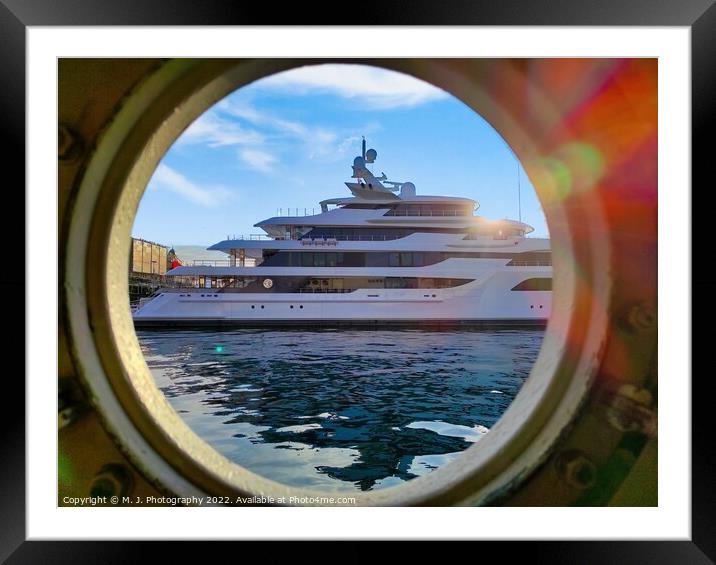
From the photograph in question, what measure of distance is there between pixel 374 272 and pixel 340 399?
483 inches

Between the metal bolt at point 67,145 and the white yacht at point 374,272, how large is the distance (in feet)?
55.6

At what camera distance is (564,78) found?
52.7 inches

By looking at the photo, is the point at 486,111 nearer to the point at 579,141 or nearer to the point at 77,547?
the point at 579,141

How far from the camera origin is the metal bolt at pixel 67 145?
128cm

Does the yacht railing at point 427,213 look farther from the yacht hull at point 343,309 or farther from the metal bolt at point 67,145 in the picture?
the metal bolt at point 67,145

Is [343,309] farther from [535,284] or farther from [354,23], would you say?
[354,23]

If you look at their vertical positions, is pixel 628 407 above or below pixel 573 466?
above

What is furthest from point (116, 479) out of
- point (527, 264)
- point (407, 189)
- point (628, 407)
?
point (407, 189)

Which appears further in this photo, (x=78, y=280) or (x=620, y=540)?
(x=620, y=540)

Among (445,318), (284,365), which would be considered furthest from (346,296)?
(284,365)

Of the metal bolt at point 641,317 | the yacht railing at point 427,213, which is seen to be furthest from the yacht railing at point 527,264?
the metal bolt at point 641,317

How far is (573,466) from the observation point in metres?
1.28
